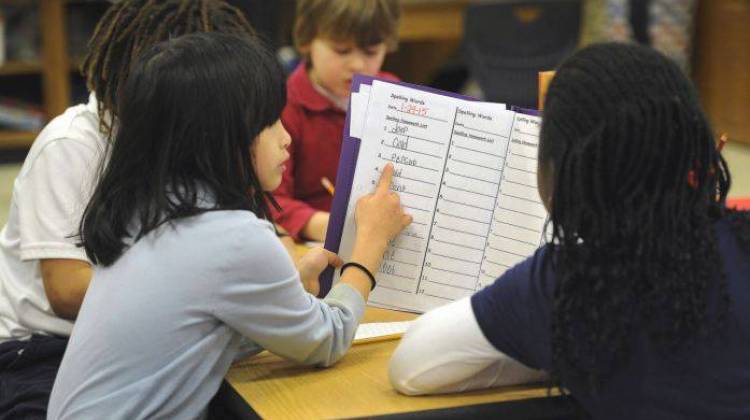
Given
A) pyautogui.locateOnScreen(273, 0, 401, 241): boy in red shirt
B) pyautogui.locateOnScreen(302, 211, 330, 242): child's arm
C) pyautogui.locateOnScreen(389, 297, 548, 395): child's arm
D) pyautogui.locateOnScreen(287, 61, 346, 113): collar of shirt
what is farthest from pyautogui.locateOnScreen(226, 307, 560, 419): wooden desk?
pyautogui.locateOnScreen(287, 61, 346, 113): collar of shirt

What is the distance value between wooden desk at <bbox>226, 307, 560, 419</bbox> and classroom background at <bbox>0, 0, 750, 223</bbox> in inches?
106

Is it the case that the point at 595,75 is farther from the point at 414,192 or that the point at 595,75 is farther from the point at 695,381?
the point at 414,192

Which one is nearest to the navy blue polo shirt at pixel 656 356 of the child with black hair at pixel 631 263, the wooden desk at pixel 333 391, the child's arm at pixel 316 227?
the child with black hair at pixel 631 263

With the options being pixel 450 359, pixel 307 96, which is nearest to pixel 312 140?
pixel 307 96

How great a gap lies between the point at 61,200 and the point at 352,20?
0.88m

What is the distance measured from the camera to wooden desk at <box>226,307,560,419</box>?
51.0 inches

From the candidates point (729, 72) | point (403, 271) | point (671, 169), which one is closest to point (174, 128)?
point (403, 271)

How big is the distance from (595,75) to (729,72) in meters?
4.70

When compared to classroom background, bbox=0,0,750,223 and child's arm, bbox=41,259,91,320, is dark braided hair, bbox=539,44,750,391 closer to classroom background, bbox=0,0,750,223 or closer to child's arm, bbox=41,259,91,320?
child's arm, bbox=41,259,91,320

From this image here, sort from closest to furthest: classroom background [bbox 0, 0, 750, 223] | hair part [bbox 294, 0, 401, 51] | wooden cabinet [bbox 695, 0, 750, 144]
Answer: hair part [bbox 294, 0, 401, 51]
classroom background [bbox 0, 0, 750, 223]
wooden cabinet [bbox 695, 0, 750, 144]

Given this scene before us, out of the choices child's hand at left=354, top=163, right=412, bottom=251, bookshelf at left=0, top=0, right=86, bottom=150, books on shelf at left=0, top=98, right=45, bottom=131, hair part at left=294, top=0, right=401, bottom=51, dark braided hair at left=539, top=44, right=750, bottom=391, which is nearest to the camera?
dark braided hair at left=539, top=44, right=750, bottom=391

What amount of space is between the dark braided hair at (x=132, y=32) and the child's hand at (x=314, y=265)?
1.19 ft

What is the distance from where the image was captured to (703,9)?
18.4 ft

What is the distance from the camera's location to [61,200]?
1614mm
